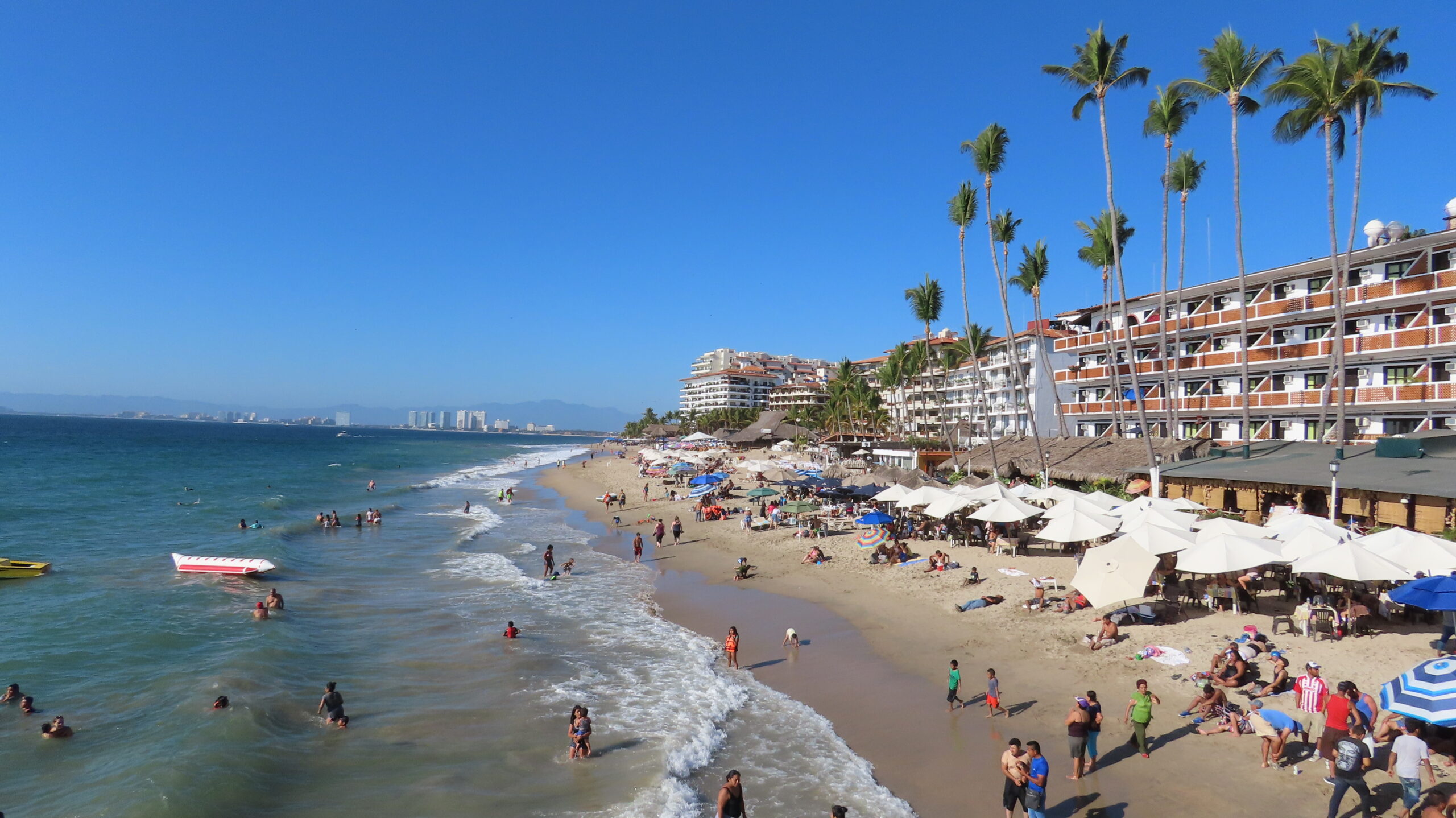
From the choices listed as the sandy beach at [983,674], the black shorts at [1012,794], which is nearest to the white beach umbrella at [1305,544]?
the sandy beach at [983,674]

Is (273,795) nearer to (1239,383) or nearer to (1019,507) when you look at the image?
(1019,507)

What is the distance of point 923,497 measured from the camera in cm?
2406

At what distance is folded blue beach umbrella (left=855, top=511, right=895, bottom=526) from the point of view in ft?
79.2

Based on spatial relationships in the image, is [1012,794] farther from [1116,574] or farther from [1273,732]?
[1116,574]

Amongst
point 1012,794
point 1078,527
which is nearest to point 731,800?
point 1012,794

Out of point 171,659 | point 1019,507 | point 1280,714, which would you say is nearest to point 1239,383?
point 1019,507

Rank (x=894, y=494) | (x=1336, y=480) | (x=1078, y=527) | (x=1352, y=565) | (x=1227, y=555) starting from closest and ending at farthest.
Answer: (x=1352, y=565)
(x=1227, y=555)
(x=1336, y=480)
(x=1078, y=527)
(x=894, y=494)

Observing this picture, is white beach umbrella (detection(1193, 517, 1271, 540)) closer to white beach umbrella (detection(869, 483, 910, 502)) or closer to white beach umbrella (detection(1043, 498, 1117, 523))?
white beach umbrella (detection(1043, 498, 1117, 523))

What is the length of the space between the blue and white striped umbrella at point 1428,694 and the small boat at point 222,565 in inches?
1109

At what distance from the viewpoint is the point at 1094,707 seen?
30.9ft

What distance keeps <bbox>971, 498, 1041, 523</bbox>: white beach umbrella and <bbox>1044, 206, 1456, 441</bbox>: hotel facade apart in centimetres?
1122

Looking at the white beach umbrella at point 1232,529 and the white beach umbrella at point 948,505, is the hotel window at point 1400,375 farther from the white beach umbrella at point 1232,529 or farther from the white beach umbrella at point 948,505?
the white beach umbrella at point 948,505

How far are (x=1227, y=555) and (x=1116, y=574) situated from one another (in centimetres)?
199

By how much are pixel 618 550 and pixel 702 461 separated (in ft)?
75.6
